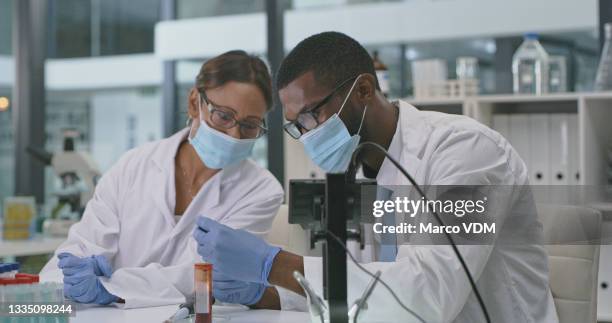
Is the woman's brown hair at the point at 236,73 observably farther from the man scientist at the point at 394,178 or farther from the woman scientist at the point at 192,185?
the man scientist at the point at 394,178

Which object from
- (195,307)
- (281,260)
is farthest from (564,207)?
(195,307)

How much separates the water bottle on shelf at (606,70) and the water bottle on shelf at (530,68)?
0.21 metres

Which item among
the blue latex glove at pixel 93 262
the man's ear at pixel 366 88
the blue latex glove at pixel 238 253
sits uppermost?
the man's ear at pixel 366 88

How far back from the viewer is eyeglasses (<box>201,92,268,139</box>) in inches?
90.0

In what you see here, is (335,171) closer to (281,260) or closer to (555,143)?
(281,260)

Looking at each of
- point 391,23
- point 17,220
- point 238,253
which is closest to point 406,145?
point 238,253

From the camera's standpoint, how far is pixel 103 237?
2.20m

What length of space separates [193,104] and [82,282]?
685 millimetres

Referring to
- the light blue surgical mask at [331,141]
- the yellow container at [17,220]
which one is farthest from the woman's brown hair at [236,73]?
the yellow container at [17,220]

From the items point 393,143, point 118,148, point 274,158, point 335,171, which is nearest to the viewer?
point 335,171

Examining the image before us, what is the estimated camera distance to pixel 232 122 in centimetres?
230

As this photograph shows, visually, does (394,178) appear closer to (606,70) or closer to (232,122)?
(232,122)

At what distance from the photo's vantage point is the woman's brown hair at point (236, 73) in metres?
2.29

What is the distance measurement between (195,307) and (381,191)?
0.55 metres
